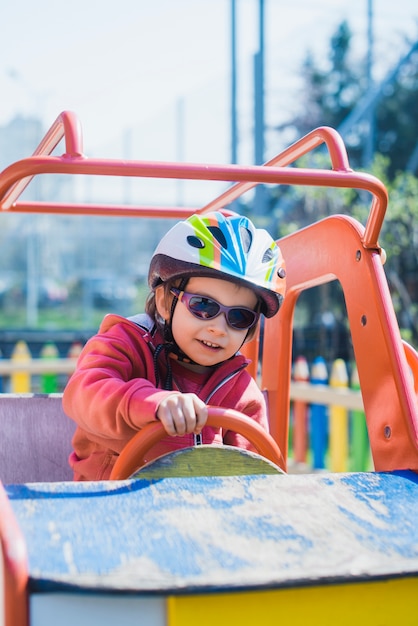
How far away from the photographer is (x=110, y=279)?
14562 millimetres

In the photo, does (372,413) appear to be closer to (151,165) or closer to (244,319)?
(244,319)

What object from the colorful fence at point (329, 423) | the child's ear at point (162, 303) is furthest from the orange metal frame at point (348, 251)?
the colorful fence at point (329, 423)

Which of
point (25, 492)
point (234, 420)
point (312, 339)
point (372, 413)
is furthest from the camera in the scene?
point (312, 339)

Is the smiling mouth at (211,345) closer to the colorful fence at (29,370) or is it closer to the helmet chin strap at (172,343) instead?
the helmet chin strap at (172,343)

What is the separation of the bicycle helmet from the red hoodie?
0.58 ft

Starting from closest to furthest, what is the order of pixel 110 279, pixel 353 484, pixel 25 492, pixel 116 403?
pixel 25 492 < pixel 353 484 < pixel 116 403 < pixel 110 279

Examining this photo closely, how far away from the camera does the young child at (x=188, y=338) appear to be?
1849 mm

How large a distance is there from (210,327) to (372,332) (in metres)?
0.38

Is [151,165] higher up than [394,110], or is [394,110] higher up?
[394,110]

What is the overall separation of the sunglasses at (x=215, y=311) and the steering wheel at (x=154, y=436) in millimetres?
343

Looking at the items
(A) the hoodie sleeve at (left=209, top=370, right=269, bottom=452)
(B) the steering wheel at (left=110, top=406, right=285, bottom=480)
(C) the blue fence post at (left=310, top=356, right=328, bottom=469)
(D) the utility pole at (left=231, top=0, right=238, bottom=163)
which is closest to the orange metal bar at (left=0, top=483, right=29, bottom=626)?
(B) the steering wheel at (left=110, top=406, right=285, bottom=480)

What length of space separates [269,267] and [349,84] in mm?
18442

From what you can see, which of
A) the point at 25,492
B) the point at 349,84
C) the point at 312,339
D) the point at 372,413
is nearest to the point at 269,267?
the point at 372,413

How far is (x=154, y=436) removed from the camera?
61.0 inches
